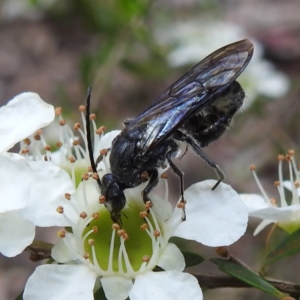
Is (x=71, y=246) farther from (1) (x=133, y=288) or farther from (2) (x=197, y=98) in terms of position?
(2) (x=197, y=98)

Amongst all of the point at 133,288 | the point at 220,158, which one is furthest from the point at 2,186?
the point at 220,158

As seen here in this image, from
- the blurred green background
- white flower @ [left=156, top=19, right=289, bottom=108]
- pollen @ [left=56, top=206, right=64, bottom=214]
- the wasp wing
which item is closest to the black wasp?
the wasp wing

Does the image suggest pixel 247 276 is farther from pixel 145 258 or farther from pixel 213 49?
pixel 213 49

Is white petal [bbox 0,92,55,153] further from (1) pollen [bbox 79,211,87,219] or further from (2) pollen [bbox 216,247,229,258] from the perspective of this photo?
(2) pollen [bbox 216,247,229,258]

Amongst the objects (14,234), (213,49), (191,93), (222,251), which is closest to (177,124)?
(191,93)

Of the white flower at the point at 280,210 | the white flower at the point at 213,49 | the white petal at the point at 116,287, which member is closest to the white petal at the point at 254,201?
the white flower at the point at 280,210

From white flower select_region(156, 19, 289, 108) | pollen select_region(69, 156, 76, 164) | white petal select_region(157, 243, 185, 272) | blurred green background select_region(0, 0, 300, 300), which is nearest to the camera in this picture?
white petal select_region(157, 243, 185, 272)
